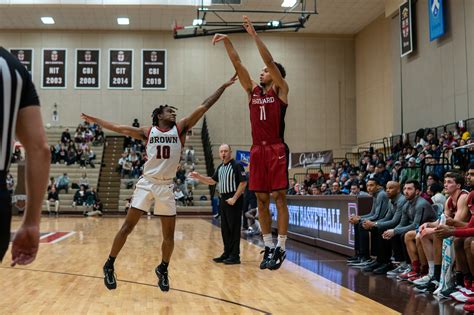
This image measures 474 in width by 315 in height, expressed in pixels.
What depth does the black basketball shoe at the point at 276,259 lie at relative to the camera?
5613mm

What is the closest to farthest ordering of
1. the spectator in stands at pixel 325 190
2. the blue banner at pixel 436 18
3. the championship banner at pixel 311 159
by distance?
1. the spectator in stands at pixel 325 190
2. the blue banner at pixel 436 18
3. the championship banner at pixel 311 159

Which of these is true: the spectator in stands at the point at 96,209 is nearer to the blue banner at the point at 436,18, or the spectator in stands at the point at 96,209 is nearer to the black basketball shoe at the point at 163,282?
the blue banner at the point at 436,18

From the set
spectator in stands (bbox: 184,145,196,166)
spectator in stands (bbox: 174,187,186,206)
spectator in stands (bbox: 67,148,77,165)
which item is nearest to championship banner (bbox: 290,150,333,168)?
spectator in stands (bbox: 184,145,196,166)

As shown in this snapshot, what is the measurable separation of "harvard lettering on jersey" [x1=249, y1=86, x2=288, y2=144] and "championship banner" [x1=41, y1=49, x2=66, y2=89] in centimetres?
2504

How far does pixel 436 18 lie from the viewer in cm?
1922

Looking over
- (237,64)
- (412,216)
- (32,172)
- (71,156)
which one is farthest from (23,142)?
(71,156)

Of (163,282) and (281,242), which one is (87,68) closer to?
(163,282)

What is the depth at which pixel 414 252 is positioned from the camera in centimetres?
727

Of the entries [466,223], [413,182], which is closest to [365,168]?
[413,182]

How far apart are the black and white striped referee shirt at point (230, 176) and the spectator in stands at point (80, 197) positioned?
1549cm

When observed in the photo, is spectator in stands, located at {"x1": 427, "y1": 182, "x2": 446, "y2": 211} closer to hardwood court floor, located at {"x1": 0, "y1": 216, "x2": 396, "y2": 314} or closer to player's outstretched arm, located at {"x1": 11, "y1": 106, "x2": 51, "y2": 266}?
hardwood court floor, located at {"x1": 0, "y1": 216, "x2": 396, "y2": 314}

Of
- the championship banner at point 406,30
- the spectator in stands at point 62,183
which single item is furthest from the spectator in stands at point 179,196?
the championship banner at point 406,30

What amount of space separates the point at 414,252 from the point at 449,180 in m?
1.29

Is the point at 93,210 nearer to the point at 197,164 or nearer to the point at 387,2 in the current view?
the point at 197,164
